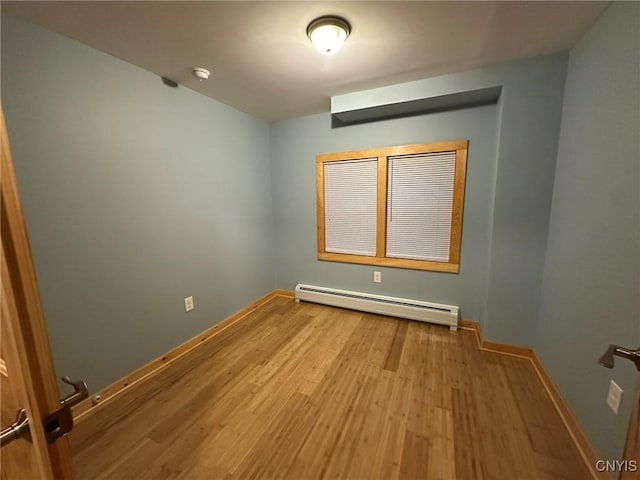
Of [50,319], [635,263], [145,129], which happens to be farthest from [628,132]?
[50,319]

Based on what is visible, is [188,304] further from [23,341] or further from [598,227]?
[598,227]

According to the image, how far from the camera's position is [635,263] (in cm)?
104

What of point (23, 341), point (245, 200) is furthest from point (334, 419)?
point (245, 200)

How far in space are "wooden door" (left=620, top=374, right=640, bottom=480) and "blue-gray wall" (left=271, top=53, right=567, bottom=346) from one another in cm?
138

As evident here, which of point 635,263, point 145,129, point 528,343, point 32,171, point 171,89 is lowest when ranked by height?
point 528,343

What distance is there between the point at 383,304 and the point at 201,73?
103 inches

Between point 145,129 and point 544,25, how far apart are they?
261 cm

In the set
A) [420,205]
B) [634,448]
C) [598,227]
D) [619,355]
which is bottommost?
[634,448]

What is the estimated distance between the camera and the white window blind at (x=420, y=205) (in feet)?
7.93

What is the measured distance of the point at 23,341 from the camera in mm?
492

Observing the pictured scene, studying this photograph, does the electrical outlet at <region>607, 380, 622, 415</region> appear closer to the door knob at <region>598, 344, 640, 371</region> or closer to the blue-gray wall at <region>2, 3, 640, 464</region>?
the blue-gray wall at <region>2, 3, 640, 464</region>

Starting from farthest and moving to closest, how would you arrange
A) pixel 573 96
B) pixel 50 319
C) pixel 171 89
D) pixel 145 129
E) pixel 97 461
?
pixel 171 89, pixel 145 129, pixel 573 96, pixel 50 319, pixel 97 461

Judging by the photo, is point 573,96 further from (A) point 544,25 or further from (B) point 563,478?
(B) point 563,478

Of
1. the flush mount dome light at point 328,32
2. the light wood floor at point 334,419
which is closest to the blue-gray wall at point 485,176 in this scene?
the light wood floor at point 334,419
